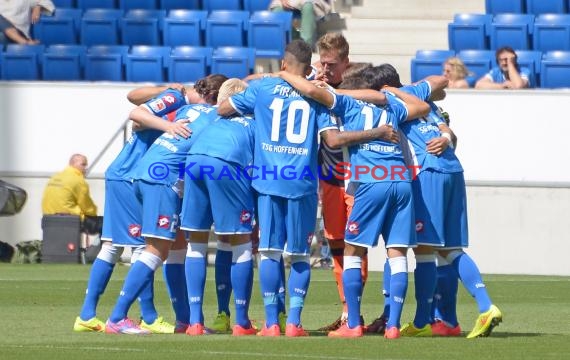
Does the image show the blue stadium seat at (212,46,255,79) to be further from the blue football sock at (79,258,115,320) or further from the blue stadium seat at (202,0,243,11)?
the blue football sock at (79,258,115,320)

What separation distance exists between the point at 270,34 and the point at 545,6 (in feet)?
13.4

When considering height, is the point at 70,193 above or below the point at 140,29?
below

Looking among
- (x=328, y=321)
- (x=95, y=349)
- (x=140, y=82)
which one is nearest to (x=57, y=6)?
(x=140, y=82)

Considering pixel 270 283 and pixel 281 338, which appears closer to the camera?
pixel 281 338

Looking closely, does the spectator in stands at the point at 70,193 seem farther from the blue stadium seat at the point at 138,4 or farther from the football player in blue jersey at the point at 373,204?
the football player in blue jersey at the point at 373,204

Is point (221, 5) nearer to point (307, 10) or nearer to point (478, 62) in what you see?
point (307, 10)

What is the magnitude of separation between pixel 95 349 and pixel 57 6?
14567mm

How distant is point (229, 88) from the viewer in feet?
32.1

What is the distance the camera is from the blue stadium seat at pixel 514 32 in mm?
20406

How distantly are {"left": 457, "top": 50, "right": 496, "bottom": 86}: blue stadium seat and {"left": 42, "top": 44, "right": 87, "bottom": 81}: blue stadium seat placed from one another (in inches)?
217

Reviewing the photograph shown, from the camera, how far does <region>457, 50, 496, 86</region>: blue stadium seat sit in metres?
19.8

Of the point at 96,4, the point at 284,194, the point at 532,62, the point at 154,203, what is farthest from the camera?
the point at 96,4

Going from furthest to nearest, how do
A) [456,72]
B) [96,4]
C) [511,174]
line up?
[96,4]
[511,174]
[456,72]

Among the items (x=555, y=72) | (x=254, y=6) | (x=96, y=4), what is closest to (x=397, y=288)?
(x=555, y=72)
